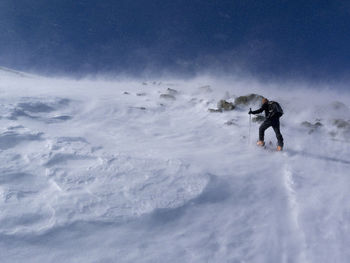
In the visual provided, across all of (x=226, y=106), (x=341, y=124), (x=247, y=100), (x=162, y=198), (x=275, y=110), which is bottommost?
(x=162, y=198)

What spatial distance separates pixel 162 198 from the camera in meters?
4.95

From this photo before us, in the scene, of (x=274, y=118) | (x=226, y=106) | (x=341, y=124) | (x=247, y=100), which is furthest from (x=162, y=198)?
(x=247, y=100)

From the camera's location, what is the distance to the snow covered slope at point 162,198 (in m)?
3.79

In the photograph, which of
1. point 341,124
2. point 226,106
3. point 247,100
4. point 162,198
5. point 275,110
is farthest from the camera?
point 247,100

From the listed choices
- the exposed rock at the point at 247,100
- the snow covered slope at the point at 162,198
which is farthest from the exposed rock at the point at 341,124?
the exposed rock at the point at 247,100

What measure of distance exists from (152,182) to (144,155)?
178 centimetres

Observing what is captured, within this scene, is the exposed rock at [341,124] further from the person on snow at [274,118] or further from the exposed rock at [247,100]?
the person on snow at [274,118]

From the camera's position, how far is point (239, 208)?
5.00 meters

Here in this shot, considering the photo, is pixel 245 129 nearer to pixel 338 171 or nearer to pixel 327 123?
pixel 338 171

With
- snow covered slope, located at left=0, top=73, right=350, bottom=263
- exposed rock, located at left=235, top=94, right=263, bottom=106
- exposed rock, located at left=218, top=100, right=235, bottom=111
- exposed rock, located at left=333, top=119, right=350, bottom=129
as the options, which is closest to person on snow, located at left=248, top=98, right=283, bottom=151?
snow covered slope, located at left=0, top=73, right=350, bottom=263

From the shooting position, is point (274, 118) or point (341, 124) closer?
point (274, 118)

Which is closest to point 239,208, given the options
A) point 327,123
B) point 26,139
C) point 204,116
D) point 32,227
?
point 32,227

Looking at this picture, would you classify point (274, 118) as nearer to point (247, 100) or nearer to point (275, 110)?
point (275, 110)

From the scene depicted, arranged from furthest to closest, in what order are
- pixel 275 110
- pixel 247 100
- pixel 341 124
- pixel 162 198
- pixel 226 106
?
pixel 247 100 → pixel 226 106 → pixel 341 124 → pixel 275 110 → pixel 162 198
